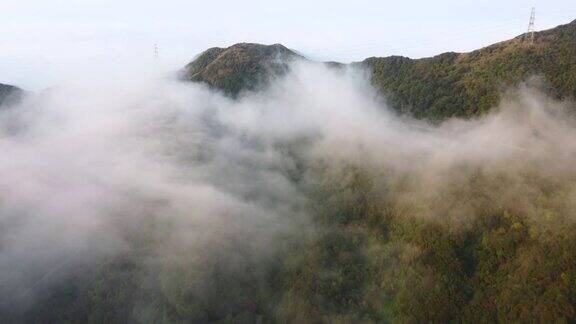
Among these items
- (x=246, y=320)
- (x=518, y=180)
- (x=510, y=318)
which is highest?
(x=518, y=180)

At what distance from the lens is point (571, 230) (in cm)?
15588

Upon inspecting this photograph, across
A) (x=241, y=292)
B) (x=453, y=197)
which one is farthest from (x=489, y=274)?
(x=241, y=292)

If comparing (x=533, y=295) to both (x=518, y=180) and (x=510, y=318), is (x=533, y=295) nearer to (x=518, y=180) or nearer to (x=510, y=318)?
(x=510, y=318)

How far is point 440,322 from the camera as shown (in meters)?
147

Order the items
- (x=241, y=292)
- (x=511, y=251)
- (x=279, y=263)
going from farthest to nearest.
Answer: (x=279, y=263) < (x=241, y=292) < (x=511, y=251)

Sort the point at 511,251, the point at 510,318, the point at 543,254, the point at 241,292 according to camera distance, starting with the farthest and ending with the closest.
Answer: the point at 241,292
the point at 511,251
the point at 543,254
the point at 510,318

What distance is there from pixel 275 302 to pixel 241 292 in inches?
522

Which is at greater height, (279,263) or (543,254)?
(543,254)

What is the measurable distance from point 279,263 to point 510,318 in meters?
81.0

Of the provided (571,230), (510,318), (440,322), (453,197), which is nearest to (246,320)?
(440,322)

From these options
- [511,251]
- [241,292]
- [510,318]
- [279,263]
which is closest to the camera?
[510,318]

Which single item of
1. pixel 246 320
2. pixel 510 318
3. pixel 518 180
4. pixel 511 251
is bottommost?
pixel 246 320

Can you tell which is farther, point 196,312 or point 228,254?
point 228,254

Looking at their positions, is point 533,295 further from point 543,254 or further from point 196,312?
point 196,312
